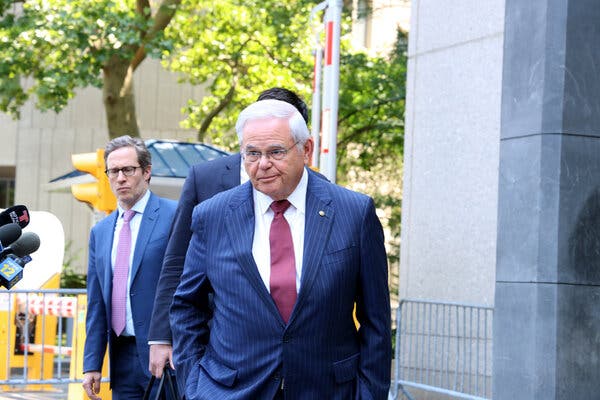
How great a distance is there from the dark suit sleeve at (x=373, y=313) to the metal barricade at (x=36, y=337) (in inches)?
229

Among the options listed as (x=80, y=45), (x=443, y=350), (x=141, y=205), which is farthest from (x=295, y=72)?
(x=141, y=205)

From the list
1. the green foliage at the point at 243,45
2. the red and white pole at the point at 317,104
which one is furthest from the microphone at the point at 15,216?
the green foliage at the point at 243,45

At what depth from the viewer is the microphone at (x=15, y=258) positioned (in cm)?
412

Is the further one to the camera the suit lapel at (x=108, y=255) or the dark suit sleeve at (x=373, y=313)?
the suit lapel at (x=108, y=255)

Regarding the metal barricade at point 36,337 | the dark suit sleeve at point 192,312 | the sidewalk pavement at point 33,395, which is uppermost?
the dark suit sleeve at point 192,312

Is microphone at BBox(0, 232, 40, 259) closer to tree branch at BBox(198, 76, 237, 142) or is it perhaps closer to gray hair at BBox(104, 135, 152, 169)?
gray hair at BBox(104, 135, 152, 169)

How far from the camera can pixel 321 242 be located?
402 centimetres

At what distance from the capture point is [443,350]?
33.8 feet

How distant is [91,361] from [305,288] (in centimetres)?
260

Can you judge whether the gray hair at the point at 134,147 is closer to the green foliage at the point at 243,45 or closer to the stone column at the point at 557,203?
the stone column at the point at 557,203

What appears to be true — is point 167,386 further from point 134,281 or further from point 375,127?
point 375,127

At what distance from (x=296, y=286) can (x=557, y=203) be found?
2.37 metres

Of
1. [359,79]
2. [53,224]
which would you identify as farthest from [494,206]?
[359,79]

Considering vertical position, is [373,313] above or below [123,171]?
below
